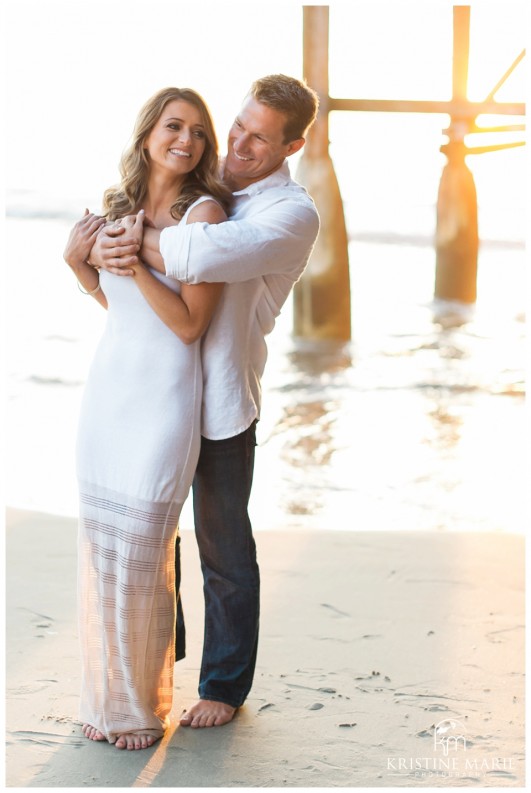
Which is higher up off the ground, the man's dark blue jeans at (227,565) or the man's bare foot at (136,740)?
the man's dark blue jeans at (227,565)

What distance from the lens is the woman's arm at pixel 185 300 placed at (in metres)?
2.62

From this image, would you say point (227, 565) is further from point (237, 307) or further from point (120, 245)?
point (120, 245)

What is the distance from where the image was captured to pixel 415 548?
436 cm

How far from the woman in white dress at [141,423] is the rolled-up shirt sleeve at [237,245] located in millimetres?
78

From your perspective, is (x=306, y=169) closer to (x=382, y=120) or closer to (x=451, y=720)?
(x=451, y=720)

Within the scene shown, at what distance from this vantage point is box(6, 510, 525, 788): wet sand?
2.73 metres

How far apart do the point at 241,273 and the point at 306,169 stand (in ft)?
22.9

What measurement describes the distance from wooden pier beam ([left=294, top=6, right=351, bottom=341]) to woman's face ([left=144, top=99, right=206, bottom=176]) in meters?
6.50

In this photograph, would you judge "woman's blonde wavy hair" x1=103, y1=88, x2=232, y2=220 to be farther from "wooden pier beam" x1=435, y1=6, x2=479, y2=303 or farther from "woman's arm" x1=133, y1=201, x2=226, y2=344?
"wooden pier beam" x1=435, y1=6, x2=479, y2=303

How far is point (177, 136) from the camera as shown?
2656 millimetres

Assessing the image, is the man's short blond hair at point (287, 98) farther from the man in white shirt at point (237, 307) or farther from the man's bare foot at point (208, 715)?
the man's bare foot at point (208, 715)

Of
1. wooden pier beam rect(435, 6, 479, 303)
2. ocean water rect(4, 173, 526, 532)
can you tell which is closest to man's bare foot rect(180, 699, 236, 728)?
ocean water rect(4, 173, 526, 532)

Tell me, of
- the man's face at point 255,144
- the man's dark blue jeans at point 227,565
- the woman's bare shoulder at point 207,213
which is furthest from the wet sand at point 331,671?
the man's face at point 255,144

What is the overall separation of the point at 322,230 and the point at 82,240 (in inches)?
278
